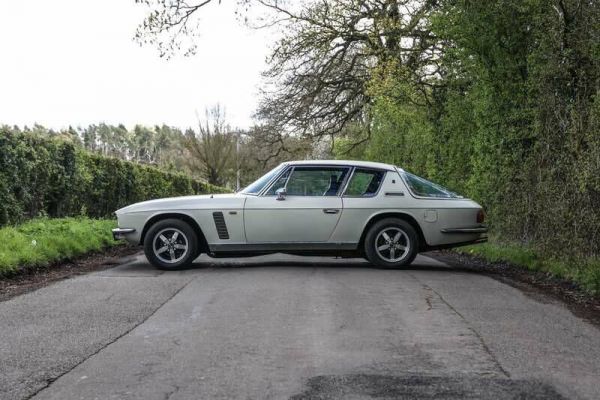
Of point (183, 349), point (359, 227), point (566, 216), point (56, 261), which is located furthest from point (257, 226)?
point (183, 349)

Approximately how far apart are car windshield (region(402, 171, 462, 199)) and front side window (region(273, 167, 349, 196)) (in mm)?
984

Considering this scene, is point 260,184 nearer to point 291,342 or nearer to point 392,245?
point 392,245

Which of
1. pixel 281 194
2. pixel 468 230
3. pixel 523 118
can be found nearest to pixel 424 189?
pixel 468 230

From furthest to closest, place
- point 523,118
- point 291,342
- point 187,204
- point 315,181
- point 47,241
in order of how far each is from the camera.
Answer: point 523,118, point 47,241, point 315,181, point 187,204, point 291,342

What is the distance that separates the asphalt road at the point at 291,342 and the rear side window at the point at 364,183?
6.86 ft

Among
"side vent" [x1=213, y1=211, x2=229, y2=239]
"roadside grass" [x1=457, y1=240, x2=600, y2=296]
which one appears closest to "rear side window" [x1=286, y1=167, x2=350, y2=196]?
"side vent" [x1=213, y1=211, x2=229, y2=239]

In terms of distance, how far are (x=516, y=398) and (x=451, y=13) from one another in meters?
10.3

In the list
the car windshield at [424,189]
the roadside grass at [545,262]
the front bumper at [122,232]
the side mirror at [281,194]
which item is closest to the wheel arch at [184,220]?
the front bumper at [122,232]

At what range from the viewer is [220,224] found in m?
9.76

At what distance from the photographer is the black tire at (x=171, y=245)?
9641mm

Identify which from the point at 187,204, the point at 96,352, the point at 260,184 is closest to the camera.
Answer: the point at 96,352

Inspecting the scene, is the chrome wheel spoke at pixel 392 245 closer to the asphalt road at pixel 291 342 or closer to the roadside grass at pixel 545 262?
the asphalt road at pixel 291 342

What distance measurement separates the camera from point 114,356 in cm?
465

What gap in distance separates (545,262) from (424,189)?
208 cm
